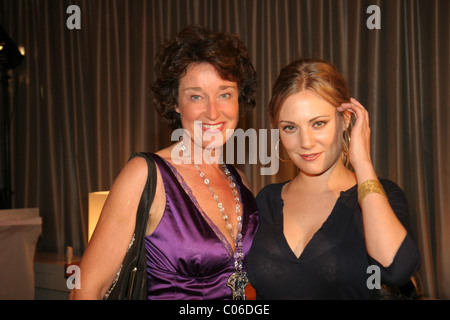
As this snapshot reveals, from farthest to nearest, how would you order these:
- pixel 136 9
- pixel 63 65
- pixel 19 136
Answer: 1. pixel 19 136
2. pixel 63 65
3. pixel 136 9

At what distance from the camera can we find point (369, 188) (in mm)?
1393

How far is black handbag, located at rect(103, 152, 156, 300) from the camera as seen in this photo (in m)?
1.55

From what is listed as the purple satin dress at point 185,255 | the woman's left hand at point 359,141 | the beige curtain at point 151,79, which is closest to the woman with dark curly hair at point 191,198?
the purple satin dress at point 185,255

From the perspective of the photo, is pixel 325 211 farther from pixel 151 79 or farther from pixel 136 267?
pixel 151 79

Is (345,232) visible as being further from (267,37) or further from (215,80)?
(267,37)

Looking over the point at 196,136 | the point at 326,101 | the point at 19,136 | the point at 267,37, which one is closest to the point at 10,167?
the point at 19,136

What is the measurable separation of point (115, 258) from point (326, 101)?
35.2 inches

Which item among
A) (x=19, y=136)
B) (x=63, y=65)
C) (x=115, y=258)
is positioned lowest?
(x=115, y=258)

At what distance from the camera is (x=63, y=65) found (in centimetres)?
436

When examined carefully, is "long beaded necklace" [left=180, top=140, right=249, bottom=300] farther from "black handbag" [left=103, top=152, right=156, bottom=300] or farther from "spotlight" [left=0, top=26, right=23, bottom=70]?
"spotlight" [left=0, top=26, right=23, bottom=70]

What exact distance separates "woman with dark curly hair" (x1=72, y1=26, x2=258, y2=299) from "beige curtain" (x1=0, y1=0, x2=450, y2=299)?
140 centimetres

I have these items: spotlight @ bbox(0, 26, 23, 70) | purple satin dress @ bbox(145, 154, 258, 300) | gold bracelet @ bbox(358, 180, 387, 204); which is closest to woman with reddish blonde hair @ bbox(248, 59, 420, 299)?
gold bracelet @ bbox(358, 180, 387, 204)

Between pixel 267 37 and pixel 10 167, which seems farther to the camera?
pixel 10 167
